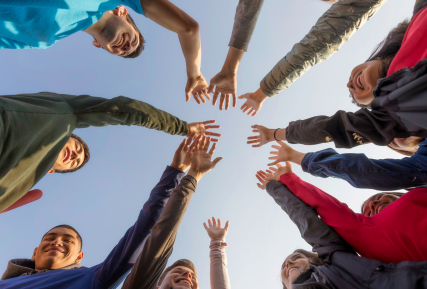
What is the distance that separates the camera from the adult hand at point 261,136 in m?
2.55

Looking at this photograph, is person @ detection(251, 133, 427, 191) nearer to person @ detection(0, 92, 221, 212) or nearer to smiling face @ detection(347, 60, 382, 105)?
smiling face @ detection(347, 60, 382, 105)

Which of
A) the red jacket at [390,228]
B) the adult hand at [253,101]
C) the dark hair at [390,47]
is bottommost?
the red jacket at [390,228]

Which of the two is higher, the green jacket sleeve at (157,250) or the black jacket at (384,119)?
the black jacket at (384,119)

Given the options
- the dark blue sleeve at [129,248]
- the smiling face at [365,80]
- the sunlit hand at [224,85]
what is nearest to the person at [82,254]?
the dark blue sleeve at [129,248]

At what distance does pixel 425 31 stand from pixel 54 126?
231 centimetres

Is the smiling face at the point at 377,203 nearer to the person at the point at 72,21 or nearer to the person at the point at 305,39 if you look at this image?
the person at the point at 305,39

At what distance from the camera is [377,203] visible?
2328mm

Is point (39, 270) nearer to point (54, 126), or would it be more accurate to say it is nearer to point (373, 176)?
point (54, 126)

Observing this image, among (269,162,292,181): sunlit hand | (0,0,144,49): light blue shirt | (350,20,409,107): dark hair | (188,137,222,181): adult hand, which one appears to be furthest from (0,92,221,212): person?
(350,20,409,107): dark hair

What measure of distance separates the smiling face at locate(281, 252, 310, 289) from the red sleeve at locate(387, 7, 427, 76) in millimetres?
2101

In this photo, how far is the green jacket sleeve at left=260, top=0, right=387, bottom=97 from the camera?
1.92 meters

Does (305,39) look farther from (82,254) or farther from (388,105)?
(82,254)

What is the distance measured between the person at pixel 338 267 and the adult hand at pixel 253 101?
141 cm

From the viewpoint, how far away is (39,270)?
2.20m
